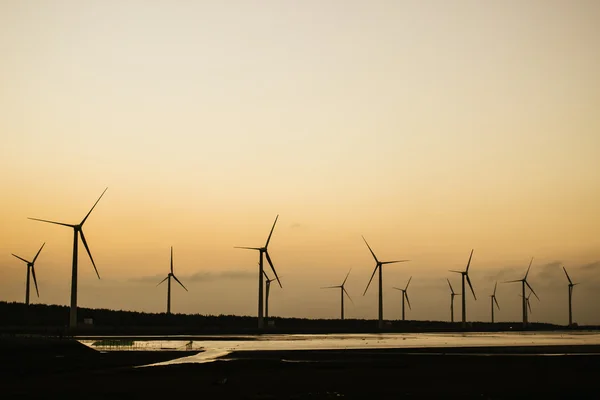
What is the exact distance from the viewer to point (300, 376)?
50.9 metres

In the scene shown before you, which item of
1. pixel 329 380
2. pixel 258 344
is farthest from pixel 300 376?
pixel 258 344

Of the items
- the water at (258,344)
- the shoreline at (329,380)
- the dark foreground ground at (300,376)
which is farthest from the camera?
the water at (258,344)

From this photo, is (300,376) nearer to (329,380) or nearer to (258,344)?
(329,380)

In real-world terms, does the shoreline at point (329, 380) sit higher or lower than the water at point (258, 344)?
lower

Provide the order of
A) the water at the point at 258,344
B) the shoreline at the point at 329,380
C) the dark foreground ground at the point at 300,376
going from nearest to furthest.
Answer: the shoreline at the point at 329,380
the dark foreground ground at the point at 300,376
the water at the point at 258,344

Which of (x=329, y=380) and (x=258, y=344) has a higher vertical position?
(x=258, y=344)

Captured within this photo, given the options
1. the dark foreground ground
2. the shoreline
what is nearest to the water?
the dark foreground ground

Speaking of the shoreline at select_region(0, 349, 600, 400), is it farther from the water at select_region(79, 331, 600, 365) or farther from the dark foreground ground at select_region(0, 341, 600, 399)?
the water at select_region(79, 331, 600, 365)

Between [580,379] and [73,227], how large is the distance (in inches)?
4533

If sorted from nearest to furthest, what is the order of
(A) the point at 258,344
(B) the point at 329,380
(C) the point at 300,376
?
(B) the point at 329,380 → (C) the point at 300,376 → (A) the point at 258,344

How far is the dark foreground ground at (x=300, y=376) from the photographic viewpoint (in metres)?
41.8

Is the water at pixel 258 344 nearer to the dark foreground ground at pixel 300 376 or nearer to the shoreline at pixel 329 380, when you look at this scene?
the dark foreground ground at pixel 300 376

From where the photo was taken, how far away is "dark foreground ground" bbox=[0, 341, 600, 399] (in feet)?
137

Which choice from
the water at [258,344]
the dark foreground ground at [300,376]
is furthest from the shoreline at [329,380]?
the water at [258,344]
